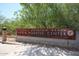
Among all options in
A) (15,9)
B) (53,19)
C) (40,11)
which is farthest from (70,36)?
(15,9)

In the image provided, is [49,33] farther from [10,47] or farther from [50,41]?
[10,47]

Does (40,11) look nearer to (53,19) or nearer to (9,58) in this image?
(53,19)

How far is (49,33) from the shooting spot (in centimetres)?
293

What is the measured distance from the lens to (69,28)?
2891mm

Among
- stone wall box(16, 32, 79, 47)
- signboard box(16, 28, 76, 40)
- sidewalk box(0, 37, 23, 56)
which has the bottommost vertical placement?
sidewalk box(0, 37, 23, 56)

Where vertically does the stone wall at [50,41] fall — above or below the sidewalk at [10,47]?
above

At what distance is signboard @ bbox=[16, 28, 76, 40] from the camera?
9.46 feet

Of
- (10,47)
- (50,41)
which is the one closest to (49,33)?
(50,41)

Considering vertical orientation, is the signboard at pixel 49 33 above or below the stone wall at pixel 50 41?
above

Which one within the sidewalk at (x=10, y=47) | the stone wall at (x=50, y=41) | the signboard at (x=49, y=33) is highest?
the signboard at (x=49, y=33)

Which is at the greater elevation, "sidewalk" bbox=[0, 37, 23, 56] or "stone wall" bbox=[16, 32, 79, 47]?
"stone wall" bbox=[16, 32, 79, 47]

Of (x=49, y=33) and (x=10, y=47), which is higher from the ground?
(x=49, y=33)

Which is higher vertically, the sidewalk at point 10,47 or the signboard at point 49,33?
the signboard at point 49,33

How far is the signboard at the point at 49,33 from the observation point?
9.46 ft
